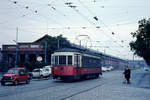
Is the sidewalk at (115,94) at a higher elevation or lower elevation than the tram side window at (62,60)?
lower

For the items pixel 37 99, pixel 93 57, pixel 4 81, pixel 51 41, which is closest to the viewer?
pixel 37 99

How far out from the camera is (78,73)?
25.9 metres

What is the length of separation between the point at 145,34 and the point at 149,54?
6.57m

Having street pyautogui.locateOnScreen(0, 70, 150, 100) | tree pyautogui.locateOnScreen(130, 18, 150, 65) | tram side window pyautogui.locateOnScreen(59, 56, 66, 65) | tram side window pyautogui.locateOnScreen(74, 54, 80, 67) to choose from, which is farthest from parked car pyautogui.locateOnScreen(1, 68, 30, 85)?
tree pyautogui.locateOnScreen(130, 18, 150, 65)

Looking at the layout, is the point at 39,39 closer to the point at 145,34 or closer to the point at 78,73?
the point at 145,34

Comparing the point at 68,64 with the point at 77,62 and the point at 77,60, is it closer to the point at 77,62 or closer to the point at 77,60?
the point at 77,62

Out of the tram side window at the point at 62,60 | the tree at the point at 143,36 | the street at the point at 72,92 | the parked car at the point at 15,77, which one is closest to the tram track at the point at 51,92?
the street at the point at 72,92

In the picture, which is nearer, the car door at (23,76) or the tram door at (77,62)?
the car door at (23,76)

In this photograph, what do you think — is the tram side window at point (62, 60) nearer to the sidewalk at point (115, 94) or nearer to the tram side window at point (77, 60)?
the tram side window at point (77, 60)

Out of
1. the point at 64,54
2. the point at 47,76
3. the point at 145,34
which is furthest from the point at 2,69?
the point at 145,34

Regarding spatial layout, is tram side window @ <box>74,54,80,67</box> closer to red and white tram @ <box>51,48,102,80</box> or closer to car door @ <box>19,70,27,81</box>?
red and white tram @ <box>51,48,102,80</box>

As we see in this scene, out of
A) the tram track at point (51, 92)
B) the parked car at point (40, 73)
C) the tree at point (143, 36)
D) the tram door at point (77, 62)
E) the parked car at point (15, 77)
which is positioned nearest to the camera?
the tram track at point (51, 92)

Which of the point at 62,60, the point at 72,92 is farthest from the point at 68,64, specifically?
the point at 72,92

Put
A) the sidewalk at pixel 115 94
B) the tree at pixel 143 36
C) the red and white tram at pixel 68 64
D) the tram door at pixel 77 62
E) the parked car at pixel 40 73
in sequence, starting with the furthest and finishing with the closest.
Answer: the tree at pixel 143 36 < the parked car at pixel 40 73 < the tram door at pixel 77 62 < the red and white tram at pixel 68 64 < the sidewalk at pixel 115 94
